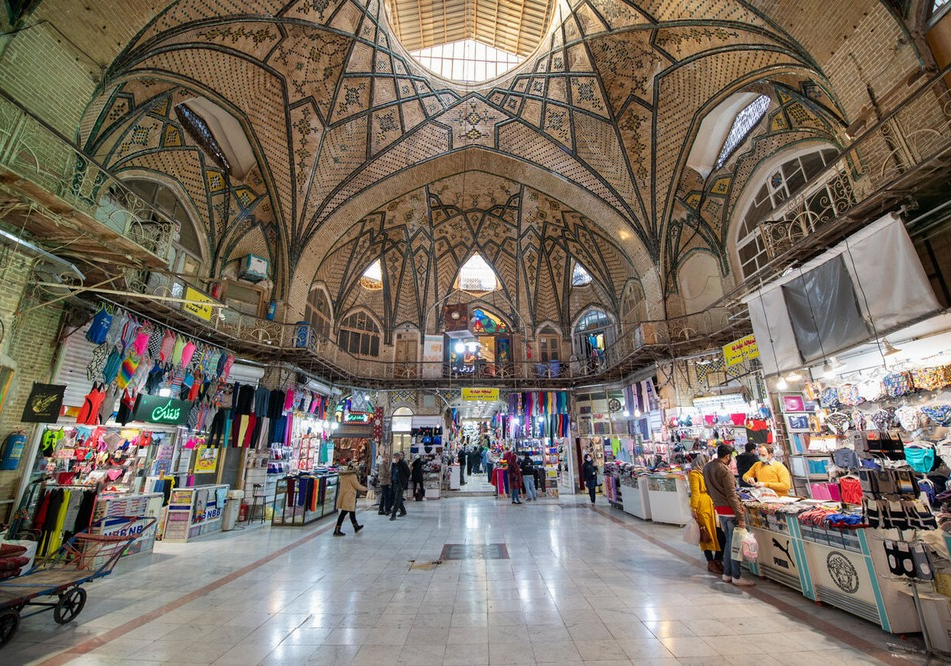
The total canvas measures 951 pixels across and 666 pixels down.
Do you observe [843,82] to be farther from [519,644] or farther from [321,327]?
[321,327]

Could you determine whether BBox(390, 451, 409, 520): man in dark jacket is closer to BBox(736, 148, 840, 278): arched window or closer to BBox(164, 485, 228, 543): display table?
BBox(164, 485, 228, 543): display table

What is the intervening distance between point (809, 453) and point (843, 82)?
652 centimetres

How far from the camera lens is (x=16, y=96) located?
561 centimetres

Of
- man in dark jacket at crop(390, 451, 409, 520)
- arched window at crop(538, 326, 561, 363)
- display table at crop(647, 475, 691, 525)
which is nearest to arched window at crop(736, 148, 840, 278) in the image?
display table at crop(647, 475, 691, 525)

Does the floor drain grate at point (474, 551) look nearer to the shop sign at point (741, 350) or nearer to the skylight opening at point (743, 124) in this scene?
the shop sign at point (741, 350)

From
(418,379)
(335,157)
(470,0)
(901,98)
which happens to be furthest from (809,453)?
(470,0)

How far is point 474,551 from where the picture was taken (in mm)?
7152

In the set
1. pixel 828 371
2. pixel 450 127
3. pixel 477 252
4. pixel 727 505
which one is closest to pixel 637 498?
pixel 828 371

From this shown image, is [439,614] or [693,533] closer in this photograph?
[439,614]

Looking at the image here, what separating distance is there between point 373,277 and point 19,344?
13.2 m

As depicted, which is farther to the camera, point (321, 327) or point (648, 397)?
point (321, 327)


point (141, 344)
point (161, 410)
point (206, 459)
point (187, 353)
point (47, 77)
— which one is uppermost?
point (47, 77)

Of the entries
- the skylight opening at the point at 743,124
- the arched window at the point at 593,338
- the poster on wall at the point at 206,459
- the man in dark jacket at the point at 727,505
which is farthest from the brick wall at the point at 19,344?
the arched window at the point at 593,338

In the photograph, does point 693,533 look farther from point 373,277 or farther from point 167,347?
point 373,277
